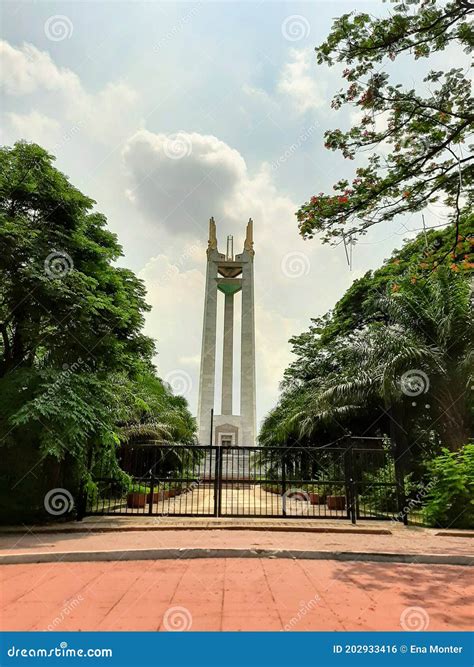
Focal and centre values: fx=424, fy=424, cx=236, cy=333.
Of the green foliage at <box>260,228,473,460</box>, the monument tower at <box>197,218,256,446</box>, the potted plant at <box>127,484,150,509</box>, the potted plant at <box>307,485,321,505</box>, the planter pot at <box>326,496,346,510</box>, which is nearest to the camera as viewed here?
the potted plant at <box>127,484,150,509</box>

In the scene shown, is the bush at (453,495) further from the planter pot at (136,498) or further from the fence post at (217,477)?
the planter pot at (136,498)

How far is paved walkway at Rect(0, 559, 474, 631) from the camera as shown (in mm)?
3131

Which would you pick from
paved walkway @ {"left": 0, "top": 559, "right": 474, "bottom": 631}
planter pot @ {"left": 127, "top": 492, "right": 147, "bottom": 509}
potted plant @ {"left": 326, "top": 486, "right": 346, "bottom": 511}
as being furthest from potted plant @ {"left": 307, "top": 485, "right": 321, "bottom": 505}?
paved walkway @ {"left": 0, "top": 559, "right": 474, "bottom": 631}

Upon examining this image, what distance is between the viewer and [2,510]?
8.05m

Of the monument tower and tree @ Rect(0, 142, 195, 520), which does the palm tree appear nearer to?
tree @ Rect(0, 142, 195, 520)

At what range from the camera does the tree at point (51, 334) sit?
24.7 ft

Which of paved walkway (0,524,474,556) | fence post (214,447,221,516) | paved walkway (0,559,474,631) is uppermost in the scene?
fence post (214,447,221,516)

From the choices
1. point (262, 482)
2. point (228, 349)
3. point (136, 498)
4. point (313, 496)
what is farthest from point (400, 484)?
point (228, 349)

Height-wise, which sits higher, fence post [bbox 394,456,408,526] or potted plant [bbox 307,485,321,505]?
fence post [bbox 394,456,408,526]

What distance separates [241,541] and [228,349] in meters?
33.9

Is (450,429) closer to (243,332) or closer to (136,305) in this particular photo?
(136,305)

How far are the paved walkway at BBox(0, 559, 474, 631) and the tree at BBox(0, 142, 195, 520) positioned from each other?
307 cm

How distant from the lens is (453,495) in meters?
8.83

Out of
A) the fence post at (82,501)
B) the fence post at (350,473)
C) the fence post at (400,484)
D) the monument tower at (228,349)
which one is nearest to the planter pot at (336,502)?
the fence post at (350,473)
